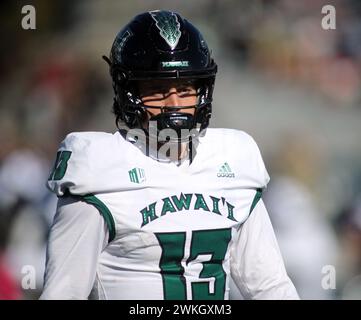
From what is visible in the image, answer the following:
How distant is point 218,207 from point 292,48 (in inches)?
169

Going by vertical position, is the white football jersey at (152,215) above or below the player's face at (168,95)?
below

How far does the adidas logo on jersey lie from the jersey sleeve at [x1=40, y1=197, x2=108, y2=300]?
1.11 feet

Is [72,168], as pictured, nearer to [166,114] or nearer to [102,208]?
[102,208]

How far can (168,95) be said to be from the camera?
2.02 metres

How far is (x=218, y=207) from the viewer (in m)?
1.99

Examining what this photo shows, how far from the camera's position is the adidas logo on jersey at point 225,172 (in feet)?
6.71

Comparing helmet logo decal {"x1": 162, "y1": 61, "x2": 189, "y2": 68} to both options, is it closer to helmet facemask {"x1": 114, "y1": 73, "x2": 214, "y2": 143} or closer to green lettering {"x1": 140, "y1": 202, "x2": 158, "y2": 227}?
helmet facemask {"x1": 114, "y1": 73, "x2": 214, "y2": 143}

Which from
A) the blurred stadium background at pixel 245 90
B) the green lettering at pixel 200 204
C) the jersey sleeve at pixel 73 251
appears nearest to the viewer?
the jersey sleeve at pixel 73 251

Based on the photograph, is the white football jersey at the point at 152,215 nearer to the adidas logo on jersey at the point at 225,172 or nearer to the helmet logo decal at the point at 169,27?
the adidas logo on jersey at the point at 225,172

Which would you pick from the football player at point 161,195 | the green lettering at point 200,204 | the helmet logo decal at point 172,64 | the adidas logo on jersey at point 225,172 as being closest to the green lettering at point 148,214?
the football player at point 161,195

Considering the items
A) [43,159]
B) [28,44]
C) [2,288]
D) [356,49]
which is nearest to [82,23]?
[28,44]

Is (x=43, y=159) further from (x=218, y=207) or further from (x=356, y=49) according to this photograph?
(x=218, y=207)

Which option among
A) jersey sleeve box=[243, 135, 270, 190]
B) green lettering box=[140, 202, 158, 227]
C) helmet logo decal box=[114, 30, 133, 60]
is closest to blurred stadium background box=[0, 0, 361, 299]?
jersey sleeve box=[243, 135, 270, 190]

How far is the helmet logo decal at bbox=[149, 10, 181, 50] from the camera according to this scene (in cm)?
204
